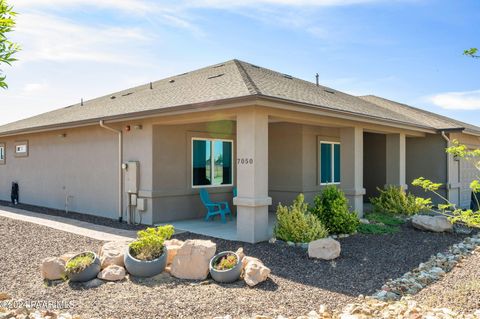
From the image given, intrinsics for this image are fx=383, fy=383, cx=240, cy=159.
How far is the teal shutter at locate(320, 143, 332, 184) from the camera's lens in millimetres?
12523

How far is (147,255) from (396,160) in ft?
31.1

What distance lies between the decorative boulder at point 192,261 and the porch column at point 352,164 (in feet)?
18.8

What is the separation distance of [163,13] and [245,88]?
2775 mm

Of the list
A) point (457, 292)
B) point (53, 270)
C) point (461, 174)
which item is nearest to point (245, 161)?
point (53, 270)

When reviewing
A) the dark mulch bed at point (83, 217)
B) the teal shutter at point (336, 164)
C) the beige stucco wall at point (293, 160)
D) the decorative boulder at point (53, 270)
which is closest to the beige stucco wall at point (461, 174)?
the teal shutter at point (336, 164)

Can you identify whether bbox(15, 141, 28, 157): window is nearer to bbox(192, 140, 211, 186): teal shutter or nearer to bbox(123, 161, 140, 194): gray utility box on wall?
bbox(123, 161, 140, 194): gray utility box on wall

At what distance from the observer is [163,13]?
8727mm

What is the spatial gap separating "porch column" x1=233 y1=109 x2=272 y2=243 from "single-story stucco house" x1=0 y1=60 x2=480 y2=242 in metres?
0.02

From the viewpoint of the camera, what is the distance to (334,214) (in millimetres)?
8617

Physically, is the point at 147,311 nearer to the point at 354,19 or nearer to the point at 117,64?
the point at 354,19

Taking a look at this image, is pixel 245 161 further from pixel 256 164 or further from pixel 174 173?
pixel 174 173

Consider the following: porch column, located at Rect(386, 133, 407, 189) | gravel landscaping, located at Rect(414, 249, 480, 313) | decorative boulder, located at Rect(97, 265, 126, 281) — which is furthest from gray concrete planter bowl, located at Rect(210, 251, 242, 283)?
porch column, located at Rect(386, 133, 407, 189)

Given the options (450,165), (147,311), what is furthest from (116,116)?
(450,165)

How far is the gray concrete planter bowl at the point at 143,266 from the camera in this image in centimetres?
539
